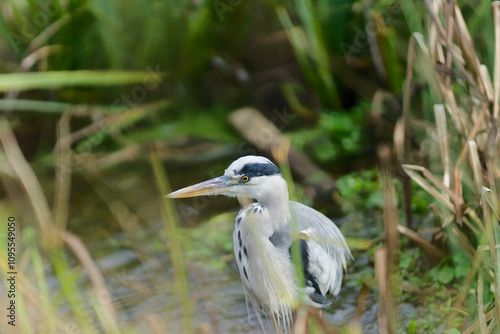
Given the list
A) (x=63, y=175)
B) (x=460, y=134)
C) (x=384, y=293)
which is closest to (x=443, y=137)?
(x=460, y=134)

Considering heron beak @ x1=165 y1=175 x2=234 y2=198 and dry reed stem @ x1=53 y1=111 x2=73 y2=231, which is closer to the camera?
heron beak @ x1=165 y1=175 x2=234 y2=198

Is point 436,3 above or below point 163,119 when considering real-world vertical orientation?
above

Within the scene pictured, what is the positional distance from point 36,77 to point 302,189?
169cm

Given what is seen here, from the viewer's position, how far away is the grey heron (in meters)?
2.62

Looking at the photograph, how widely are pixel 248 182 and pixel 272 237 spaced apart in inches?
10.3

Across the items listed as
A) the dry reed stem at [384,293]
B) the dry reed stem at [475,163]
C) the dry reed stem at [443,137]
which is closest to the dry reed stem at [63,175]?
the dry reed stem at [443,137]

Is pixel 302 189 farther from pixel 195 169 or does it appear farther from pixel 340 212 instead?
pixel 195 169

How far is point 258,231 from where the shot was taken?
2.64 meters

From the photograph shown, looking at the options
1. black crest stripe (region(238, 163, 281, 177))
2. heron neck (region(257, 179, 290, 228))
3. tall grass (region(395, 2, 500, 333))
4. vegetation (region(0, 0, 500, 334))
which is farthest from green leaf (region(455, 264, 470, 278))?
black crest stripe (region(238, 163, 281, 177))

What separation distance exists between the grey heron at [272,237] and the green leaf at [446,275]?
21.9 inches

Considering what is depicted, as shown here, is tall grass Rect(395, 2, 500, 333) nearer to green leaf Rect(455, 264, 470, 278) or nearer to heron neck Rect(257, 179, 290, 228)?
green leaf Rect(455, 264, 470, 278)

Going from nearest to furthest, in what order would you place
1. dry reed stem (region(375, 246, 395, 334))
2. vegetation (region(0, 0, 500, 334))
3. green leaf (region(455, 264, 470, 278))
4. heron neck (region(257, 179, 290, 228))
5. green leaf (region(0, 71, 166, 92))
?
dry reed stem (region(375, 246, 395, 334)) < heron neck (region(257, 179, 290, 228)) < green leaf (region(455, 264, 470, 278)) < vegetation (region(0, 0, 500, 334)) < green leaf (region(0, 71, 166, 92))

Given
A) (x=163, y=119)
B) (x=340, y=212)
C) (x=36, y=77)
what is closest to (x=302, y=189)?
(x=340, y=212)

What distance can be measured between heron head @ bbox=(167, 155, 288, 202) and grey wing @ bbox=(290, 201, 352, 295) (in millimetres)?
120
